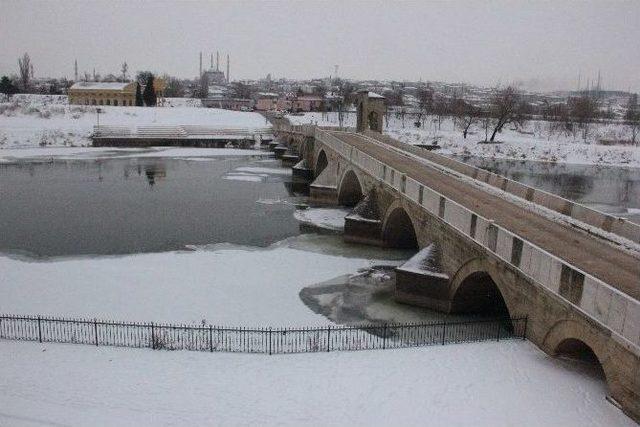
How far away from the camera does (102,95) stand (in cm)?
10238

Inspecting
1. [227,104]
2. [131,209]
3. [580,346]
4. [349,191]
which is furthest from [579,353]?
[227,104]

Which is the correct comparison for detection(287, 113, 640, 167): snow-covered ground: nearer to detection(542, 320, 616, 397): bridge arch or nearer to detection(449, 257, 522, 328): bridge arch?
detection(449, 257, 522, 328): bridge arch

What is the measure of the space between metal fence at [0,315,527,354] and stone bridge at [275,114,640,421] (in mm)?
1315

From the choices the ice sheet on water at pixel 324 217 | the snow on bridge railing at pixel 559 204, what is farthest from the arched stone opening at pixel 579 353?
the ice sheet on water at pixel 324 217

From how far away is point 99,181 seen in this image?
45562 millimetres

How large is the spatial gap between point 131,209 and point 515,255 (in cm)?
2612

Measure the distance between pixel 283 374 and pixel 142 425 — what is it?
129 inches

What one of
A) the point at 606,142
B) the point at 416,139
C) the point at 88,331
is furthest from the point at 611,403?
the point at 606,142

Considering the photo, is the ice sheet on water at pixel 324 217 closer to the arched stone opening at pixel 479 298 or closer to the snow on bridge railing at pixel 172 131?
the arched stone opening at pixel 479 298

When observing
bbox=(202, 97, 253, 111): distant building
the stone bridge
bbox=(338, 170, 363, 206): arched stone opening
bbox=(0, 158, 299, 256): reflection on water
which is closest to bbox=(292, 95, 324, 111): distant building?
bbox=(202, 97, 253, 111): distant building

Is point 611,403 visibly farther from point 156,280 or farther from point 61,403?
point 156,280

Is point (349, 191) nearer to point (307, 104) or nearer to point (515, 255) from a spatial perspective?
point (515, 255)

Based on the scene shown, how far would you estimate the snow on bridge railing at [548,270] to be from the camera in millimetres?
10391

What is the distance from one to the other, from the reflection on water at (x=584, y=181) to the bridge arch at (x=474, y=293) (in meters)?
20.2
